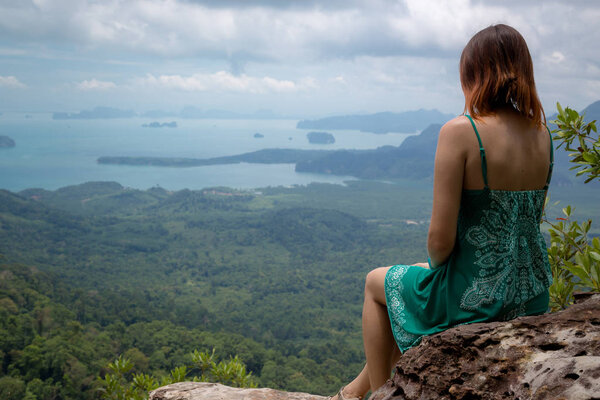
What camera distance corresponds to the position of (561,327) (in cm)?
146

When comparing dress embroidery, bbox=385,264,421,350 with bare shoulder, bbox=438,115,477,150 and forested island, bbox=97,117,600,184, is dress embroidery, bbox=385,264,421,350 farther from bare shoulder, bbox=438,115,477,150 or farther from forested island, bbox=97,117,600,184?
forested island, bbox=97,117,600,184

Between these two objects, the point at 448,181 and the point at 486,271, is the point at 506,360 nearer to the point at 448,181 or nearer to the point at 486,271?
the point at 486,271

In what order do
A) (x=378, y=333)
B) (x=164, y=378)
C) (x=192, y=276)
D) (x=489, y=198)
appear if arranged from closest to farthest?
(x=489, y=198), (x=378, y=333), (x=164, y=378), (x=192, y=276)

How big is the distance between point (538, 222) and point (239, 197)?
8964 centimetres

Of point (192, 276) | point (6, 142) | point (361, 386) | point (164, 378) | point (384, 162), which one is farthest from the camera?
point (6, 142)

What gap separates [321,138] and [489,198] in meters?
175

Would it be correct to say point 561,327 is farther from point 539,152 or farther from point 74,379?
point 74,379

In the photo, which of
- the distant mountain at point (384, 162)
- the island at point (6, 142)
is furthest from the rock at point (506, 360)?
the island at point (6, 142)

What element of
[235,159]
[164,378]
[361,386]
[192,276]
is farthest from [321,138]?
[361,386]

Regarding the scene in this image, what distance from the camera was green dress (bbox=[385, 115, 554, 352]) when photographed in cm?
155

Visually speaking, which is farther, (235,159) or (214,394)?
(235,159)

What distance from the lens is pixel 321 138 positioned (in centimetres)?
17450

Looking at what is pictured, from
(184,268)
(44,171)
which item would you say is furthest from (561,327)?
(44,171)

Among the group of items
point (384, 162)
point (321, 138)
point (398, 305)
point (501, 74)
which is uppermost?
point (321, 138)
